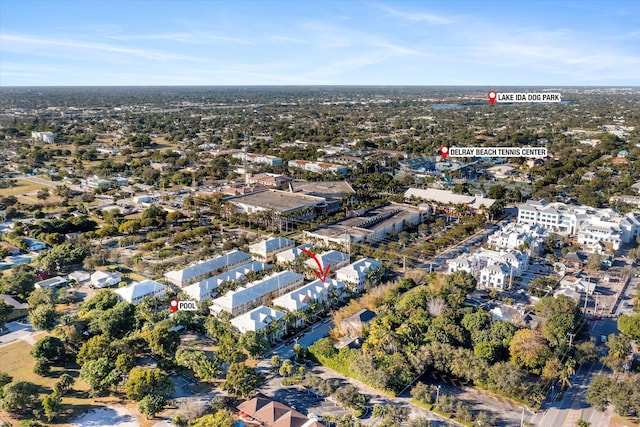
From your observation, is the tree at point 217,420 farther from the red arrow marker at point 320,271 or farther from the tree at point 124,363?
the red arrow marker at point 320,271

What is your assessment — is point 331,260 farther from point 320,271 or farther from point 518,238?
point 518,238

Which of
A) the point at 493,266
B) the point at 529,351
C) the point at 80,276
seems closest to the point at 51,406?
the point at 80,276

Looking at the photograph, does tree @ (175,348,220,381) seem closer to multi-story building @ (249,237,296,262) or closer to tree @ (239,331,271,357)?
tree @ (239,331,271,357)

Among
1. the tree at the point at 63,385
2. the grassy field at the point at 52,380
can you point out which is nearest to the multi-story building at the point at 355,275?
the grassy field at the point at 52,380

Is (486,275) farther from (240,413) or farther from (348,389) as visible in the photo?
(240,413)

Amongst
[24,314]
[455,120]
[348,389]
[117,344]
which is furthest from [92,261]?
[455,120]
